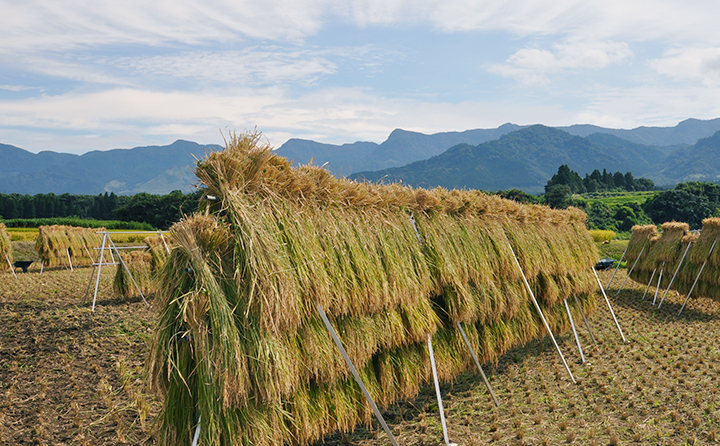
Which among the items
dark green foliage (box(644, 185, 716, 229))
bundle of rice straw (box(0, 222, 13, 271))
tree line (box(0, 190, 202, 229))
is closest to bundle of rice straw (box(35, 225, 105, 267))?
bundle of rice straw (box(0, 222, 13, 271))

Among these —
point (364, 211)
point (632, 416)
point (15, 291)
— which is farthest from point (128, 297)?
point (632, 416)

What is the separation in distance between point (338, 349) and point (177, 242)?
2.10 metres

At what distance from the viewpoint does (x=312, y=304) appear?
4.55m

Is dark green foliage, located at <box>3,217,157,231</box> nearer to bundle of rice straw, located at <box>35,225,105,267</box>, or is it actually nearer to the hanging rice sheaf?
bundle of rice straw, located at <box>35,225,105,267</box>

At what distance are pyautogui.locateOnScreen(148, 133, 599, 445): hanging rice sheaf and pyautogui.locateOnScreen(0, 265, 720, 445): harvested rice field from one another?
29.1 inches

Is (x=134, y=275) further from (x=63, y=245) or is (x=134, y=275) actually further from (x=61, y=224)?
(x=61, y=224)

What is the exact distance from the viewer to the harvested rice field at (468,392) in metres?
5.73

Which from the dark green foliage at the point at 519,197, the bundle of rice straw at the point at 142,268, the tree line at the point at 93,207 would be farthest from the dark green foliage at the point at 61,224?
the dark green foliage at the point at 519,197

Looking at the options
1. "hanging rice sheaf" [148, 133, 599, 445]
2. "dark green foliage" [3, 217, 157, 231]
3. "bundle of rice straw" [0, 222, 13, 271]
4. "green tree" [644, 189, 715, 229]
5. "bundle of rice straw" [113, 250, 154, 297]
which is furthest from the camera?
"green tree" [644, 189, 715, 229]

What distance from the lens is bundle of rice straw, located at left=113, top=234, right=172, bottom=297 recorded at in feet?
44.7

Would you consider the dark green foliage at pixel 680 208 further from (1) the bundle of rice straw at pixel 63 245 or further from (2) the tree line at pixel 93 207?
(1) the bundle of rice straw at pixel 63 245

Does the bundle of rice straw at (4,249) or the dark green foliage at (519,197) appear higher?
the dark green foliage at (519,197)

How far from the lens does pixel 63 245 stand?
84.5ft

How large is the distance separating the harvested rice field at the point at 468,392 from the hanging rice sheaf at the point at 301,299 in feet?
2.43
